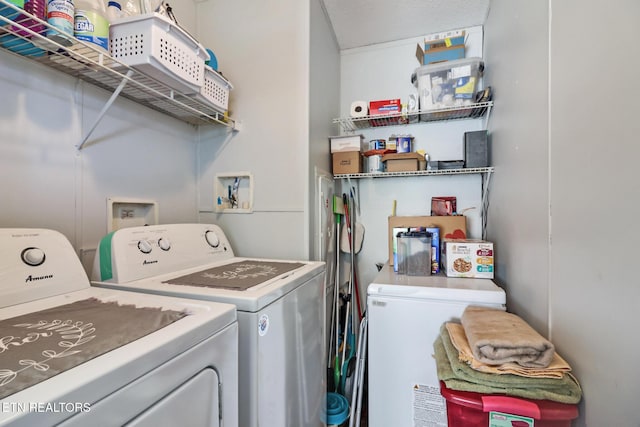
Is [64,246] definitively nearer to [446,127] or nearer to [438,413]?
[438,413]

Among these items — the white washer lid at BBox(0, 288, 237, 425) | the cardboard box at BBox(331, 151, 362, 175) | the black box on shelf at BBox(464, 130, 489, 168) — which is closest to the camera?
the white washer lid at BBox(0, 288, 237, 425)

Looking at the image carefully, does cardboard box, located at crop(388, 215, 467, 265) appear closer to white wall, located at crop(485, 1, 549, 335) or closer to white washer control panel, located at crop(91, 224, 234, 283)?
white wall, located at crop(485, 1, 549, 335)

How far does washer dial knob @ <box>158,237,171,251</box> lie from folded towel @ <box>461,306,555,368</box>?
1.31 meters

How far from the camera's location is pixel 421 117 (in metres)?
2.14

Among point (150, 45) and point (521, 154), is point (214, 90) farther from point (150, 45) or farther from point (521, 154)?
point (521, 154)

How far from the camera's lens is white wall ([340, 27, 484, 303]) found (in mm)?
2170

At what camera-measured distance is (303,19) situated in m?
1.69

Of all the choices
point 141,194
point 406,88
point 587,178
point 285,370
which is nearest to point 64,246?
point 141,194

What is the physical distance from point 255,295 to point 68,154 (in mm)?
1051

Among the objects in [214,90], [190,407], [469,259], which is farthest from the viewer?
[469,259]

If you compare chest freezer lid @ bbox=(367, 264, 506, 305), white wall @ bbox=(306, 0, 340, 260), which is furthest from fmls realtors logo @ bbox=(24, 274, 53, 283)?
chest freezer lid @ bbox=(367, 264, 506, 305)

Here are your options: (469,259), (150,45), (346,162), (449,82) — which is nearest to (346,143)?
(346,162)

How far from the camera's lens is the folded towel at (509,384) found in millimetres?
805

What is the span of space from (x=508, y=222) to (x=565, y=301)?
69 centimetres
